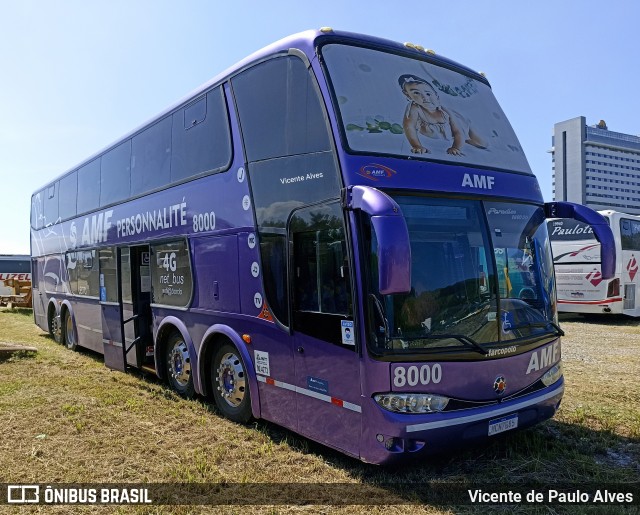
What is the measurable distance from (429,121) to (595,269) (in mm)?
13519

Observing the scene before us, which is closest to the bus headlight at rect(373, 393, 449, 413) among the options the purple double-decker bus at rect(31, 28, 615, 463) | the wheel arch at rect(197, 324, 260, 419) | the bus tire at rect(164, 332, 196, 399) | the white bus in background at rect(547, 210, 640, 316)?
the purple double-decker bus at rect(31, 28, 615, 463)

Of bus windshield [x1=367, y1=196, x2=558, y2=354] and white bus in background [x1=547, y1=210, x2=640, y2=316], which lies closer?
Answer: bus windshield [x1=367, y1=196, x2=558, y2=354]

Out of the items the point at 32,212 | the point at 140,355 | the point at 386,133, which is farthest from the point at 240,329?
the point at 32,212

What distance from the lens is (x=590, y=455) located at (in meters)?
5.11

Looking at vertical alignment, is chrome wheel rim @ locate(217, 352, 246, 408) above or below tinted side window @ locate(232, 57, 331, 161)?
below

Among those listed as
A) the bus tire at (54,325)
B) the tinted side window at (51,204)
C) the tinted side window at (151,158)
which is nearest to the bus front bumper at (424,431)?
the tinted side window at (151,158)

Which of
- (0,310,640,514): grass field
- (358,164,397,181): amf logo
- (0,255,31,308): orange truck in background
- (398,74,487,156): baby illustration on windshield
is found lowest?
(0,310,640,514): grass field

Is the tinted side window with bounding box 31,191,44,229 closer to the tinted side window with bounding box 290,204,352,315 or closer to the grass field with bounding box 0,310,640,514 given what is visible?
the grass field with bounding box 0,310,640,514

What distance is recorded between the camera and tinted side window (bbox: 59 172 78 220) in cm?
1120

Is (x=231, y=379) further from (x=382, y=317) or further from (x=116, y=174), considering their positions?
(x=116, y=174)

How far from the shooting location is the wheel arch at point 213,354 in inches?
225

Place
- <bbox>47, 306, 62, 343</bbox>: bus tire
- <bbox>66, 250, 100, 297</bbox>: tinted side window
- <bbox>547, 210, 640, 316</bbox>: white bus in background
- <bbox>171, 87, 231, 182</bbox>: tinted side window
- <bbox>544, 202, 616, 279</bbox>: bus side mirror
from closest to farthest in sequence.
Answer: <bbox>544, 202, 616, 279</bbox>: bus side mirror → <bbox>171, 87, 231, 182</bbox>: tinted side window → <bbox>66, 250, 100, 297</bbox>: tinted side window → <bbox>47, 306, 62, 343</bbox>: bus tire → <bbox>547, 210, 640, 316</bbox>: white bus in background

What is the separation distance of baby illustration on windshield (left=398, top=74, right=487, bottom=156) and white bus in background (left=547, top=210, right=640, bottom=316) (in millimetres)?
12740

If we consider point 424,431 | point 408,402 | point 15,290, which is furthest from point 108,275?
point 15,290
